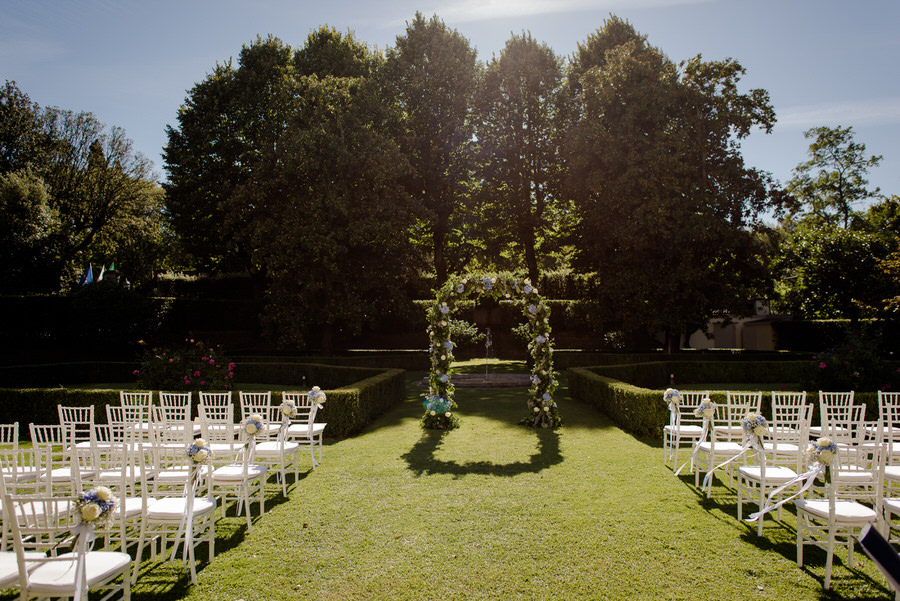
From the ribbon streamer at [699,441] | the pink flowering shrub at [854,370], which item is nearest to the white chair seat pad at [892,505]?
the ribbon streamer at [699,441]

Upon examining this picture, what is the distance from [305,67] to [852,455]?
2452cm

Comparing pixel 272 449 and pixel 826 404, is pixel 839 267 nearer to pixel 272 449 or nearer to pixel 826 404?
pixel 826 404

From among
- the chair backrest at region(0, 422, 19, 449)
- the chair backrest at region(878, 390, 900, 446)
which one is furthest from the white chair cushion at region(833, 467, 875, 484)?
the chair backrest at region(0, 422, 19, 449)

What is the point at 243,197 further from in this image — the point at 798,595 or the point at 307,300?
the point at 798,595

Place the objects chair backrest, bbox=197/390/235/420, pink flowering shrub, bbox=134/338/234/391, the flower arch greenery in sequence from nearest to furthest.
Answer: chair backrest, bbox=197/390/235/420 < the flower arch greenery < pink flowering shrub, bbox=134/338/234/391

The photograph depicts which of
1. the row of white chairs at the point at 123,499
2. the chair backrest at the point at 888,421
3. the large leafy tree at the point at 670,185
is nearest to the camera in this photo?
the row of white chairs at the point at 123,499

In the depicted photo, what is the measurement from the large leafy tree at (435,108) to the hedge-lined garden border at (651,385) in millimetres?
12266

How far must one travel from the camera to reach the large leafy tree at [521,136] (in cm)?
2500

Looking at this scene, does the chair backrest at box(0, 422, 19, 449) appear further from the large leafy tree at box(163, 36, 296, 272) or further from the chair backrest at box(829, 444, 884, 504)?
the large leafy tree at box(163, 36, 296, 272)

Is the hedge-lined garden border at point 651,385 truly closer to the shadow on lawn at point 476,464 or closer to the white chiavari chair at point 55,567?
the shadow on lawn at point 476,464

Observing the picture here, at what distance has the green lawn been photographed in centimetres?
421

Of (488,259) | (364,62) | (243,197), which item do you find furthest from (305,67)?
(488,259)

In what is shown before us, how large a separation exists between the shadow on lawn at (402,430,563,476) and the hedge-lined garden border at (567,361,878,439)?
1.95 metres

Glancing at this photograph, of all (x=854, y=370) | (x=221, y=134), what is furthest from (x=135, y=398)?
(x=221, y=134)
